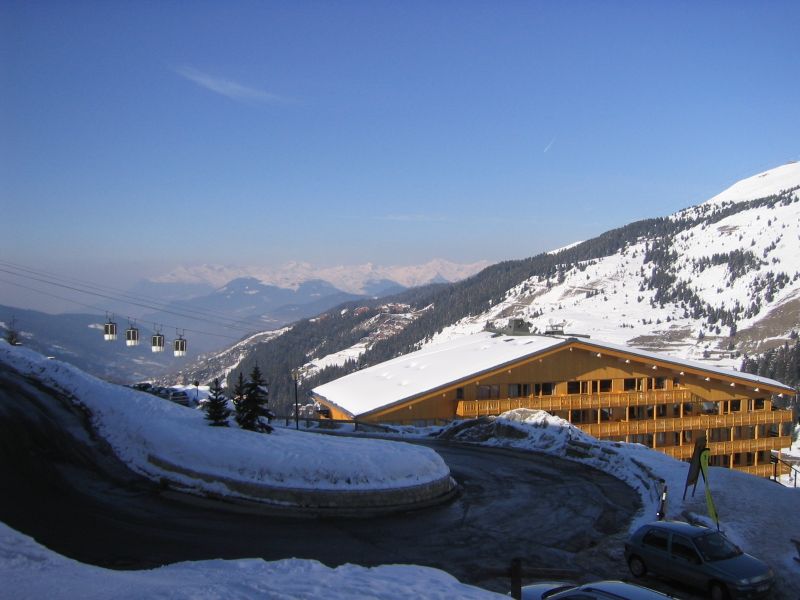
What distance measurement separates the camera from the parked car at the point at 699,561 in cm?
1480

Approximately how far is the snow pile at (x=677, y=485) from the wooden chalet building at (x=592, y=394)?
37.5 feet

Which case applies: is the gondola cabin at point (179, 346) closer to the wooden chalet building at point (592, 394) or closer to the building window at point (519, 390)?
the wooden chalet building at point (592, 394)

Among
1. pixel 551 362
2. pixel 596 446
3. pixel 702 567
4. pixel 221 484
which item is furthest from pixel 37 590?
pixel 551 362

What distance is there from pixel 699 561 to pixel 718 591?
738mm

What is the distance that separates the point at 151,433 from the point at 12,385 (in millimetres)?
13602

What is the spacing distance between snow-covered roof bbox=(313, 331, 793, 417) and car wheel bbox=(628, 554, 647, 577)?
30.2 metres

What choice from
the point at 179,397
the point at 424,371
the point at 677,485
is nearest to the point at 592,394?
the point at 424,371

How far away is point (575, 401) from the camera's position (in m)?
52.6

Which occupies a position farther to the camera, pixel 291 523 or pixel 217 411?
pixel 217 411

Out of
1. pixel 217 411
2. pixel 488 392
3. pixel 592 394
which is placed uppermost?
pixel 217 411

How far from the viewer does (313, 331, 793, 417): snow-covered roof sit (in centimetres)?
4931

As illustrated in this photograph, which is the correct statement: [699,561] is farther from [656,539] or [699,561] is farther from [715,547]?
[656,539]

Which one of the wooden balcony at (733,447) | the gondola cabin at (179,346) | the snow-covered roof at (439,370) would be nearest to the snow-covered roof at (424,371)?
the snow-covered roof at (439,370)

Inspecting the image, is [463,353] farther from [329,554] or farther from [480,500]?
[329,554]
